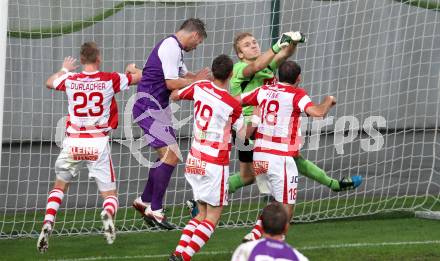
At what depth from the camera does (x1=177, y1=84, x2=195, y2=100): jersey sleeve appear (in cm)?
937

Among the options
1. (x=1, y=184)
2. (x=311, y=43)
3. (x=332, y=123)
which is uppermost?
(x=311, y=43)

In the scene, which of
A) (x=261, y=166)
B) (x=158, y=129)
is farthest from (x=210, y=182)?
(x=158, y=129)

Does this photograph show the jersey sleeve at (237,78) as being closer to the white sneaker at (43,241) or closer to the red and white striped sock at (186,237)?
the red and white striped sock at (186,237)

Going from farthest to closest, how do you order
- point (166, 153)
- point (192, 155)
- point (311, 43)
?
point (311, 43) < point (166, 153) < point (192, 155)

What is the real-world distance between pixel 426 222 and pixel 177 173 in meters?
3.04

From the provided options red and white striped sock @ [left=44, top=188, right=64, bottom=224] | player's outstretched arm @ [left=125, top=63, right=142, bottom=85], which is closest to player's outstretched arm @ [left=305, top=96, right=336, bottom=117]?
player's outstretched arm @ [left=125, top=63, right=142, bottom=85]

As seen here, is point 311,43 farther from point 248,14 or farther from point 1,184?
point 1,184

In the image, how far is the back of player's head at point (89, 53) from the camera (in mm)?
9773

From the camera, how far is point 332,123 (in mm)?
13016

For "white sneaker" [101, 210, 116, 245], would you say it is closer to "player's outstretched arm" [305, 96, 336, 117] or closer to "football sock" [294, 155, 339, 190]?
"player's outstretched arm" [305, 96, 336, 117]

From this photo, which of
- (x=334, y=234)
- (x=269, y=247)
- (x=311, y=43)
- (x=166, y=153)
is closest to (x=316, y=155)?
(x=311, y=43)

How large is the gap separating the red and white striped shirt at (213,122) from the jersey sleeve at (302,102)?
0.57 meters

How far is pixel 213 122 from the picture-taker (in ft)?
30.2

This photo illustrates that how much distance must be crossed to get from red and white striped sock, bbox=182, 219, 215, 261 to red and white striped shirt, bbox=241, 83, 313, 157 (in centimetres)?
103
